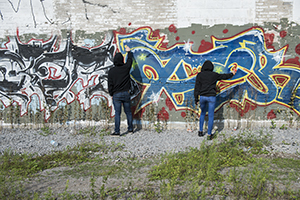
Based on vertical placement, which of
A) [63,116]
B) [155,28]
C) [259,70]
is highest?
[155,28]

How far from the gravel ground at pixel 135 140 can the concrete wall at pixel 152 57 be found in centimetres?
41

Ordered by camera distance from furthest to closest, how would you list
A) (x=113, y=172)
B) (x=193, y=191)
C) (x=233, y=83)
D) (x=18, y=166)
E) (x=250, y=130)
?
(x=233, y=83) < (x=250, y=130) < (x=18, y=166) < (x=113, y=172) < (x=193, y=191)

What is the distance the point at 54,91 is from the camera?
6.54 meters

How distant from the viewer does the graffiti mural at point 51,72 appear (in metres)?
6.39

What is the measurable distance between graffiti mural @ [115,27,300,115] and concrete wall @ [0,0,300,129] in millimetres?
26

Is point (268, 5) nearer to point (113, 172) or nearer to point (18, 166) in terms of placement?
point (113, 172)

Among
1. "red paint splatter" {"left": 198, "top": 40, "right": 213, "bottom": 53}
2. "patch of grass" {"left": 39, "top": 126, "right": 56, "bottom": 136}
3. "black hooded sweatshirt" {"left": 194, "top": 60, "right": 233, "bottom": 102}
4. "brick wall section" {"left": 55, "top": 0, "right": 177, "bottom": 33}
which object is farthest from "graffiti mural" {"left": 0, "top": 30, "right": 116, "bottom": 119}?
"black hooded sweatshirt" {"left": 194, "top": 60, "right": 233, "bottom": 102}

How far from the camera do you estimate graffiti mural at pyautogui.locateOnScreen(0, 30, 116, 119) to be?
639 cm

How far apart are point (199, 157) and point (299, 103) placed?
3801 millimetres

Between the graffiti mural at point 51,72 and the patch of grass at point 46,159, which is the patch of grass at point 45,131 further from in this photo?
the patch of grass at point 46,159

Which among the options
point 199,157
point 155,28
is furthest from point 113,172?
point 155,28

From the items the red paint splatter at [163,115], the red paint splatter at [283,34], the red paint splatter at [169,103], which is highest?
the red paint splatter at [283,34]

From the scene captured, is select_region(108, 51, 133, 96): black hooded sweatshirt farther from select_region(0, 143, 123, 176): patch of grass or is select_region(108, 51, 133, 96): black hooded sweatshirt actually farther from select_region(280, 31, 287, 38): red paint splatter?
select_region(280, 31, 287, 38): red paint splatter

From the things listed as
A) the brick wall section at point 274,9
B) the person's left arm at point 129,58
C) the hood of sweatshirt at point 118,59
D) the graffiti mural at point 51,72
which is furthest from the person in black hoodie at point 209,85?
the graffiti mural at point 51,72
